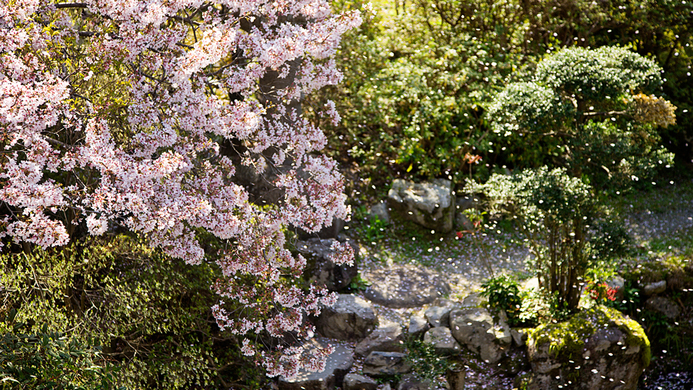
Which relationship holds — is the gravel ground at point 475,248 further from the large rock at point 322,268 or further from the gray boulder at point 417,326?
the large rock at point 322,268

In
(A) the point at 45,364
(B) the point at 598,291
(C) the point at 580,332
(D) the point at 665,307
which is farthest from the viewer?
(D) the point at 665,307

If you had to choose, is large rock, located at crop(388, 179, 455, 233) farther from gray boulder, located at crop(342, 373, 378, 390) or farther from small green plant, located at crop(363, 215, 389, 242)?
gray boulder, located at crop(342, 373, 378, 390)

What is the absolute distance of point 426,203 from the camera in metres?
10.7

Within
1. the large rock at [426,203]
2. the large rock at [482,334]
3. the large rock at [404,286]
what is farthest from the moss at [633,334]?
the large rock at [426,203]

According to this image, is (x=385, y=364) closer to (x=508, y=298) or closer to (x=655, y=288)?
(x=508, y=298)

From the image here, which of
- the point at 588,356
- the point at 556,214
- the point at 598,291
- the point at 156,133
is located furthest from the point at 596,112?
the point at 156,133

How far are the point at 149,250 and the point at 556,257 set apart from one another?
490 cm

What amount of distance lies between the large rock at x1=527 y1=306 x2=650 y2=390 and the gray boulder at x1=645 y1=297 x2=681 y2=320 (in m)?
1.49

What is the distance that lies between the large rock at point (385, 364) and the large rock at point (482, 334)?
928mm

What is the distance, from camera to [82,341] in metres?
4.93

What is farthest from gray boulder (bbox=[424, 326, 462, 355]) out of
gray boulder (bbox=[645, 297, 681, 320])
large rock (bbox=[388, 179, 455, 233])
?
large rock (bbox=[388, 179, 455, 233])

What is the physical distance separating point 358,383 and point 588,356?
264 cm

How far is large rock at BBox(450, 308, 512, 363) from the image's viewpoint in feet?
25.3

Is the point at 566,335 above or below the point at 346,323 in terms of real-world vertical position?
above
